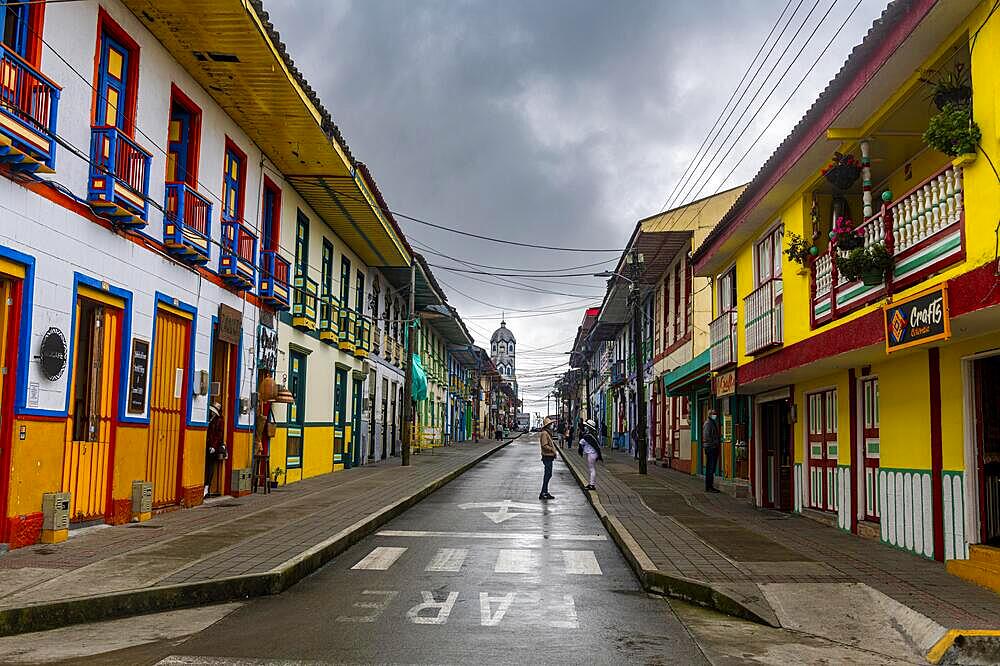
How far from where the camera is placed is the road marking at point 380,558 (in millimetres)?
9992

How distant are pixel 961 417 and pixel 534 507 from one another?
8.78m

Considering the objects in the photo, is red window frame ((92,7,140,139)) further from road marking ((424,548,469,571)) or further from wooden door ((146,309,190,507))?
road marking ((424,548,469,571))

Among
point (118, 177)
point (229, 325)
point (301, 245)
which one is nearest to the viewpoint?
point (118, 177)

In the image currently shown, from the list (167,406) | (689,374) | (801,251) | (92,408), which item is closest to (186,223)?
(167,406)

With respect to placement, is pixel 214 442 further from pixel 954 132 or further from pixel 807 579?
pixel 954 132

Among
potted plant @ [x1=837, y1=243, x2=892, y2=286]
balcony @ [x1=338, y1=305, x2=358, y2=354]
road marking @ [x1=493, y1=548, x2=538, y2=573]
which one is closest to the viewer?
road marking @ [x1=493, y1=548, x2=538, y2=573]

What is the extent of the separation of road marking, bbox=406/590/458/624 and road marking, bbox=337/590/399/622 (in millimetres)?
260

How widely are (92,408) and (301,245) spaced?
953 centimetres

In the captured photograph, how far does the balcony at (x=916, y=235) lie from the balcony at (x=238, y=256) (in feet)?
31.2

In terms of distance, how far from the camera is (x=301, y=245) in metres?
20.3

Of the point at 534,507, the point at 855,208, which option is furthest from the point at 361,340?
the point at 855,208

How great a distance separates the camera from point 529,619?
741 cm

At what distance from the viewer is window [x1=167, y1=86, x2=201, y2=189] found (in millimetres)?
13789

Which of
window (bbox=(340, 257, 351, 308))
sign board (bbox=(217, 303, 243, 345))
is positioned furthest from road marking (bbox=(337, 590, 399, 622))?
window (bbox=(340, 257, 351, 308))
